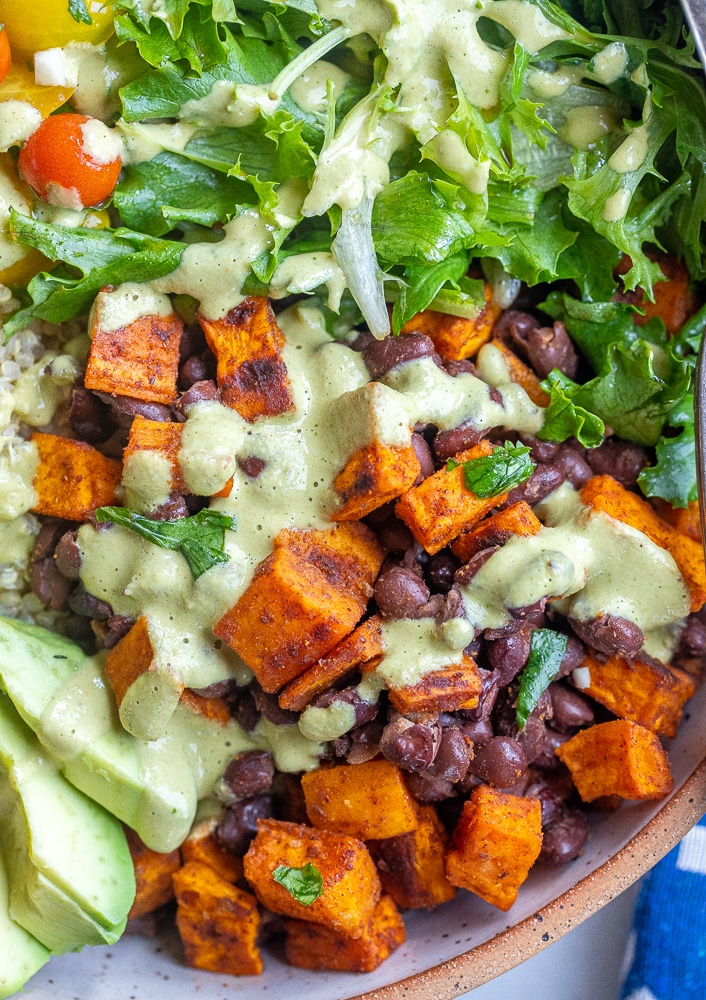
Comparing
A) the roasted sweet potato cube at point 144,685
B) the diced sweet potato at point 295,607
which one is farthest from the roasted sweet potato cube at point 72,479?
the diced sweet potato at point 295,607

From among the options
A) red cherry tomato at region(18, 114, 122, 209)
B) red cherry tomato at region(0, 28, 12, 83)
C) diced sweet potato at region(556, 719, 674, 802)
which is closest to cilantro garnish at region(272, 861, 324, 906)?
diced sweet potato at region(556, 719, 674, 802)

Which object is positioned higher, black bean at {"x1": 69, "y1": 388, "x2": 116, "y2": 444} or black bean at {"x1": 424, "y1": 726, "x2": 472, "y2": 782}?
black bean at {"x1": 69, "y1": 388, "x2": 116, "y2": 444}

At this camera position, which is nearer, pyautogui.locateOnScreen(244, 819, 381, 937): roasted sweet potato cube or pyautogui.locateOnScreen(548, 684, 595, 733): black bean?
pyautogui.locateOnScreen(244, 819, 381, 937): roasted sweet potato cube

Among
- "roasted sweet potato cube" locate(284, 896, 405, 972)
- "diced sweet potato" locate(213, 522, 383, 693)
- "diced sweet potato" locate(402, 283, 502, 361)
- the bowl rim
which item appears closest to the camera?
"diced sweet potato" locate(213, 522, 383, 693)

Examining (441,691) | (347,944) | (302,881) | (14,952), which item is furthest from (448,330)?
(14,952)

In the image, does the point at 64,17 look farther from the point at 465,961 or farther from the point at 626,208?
the point at 465,961

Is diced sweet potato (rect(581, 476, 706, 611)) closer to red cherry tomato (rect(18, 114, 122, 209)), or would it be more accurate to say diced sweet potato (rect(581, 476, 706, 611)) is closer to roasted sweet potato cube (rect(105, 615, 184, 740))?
roasted sweet potato cube (rect(105, 615, 184, 740))

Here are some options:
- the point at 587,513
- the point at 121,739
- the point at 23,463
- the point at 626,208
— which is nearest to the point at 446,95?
the point at 626,208
